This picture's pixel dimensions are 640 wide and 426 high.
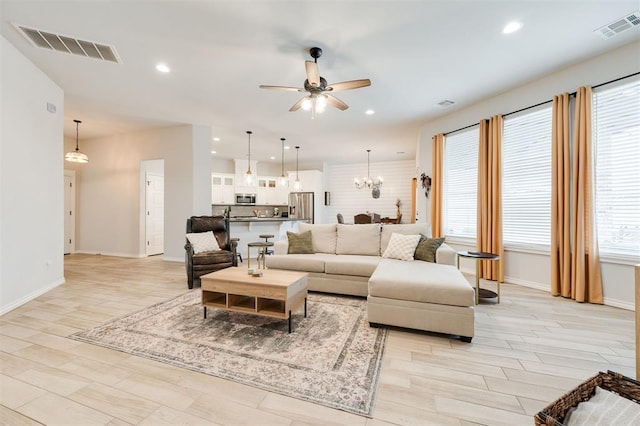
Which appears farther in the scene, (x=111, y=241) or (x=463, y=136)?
(x=111, y=241)

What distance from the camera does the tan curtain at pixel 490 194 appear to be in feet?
14.2

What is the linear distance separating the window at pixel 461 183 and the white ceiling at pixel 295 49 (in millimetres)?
776

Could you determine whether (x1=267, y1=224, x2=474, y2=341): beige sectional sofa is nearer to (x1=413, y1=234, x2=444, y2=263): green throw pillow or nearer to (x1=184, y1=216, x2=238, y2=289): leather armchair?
(x1=413, y1=234, x2=444, y2=263): green throw pillow

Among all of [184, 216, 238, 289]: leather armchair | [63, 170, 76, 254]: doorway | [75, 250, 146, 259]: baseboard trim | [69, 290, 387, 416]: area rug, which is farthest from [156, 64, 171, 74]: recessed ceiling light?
[63, 170, 76, 254]: doorway


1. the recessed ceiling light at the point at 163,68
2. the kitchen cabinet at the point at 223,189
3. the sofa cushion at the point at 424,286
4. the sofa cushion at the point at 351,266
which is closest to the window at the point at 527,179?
the sofa cushion at the point at 424,286

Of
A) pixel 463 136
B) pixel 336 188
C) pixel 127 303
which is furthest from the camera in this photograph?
pixel 336 188

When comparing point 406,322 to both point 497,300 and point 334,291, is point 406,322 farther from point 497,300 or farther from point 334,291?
point 497,300

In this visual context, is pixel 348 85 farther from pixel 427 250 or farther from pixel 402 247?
pixel 427 250

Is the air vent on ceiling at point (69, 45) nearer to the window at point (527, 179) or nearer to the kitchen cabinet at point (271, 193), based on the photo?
the window at point (527, 179)

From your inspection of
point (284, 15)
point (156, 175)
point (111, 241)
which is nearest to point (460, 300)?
point (284, 15)

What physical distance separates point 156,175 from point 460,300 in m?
7.33

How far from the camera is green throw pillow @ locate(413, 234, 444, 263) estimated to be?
3412 mm

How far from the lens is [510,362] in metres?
1.99

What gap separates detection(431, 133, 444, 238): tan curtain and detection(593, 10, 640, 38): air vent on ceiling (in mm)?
2704
